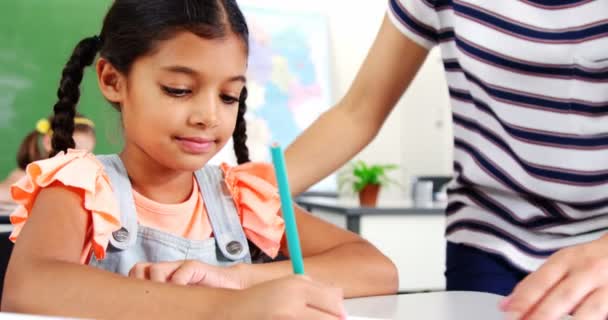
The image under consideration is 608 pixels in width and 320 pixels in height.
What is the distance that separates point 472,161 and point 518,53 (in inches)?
7.1

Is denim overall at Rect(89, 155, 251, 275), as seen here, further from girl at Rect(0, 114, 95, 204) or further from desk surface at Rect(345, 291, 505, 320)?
girl at Rect(0, 114, 95, 204)

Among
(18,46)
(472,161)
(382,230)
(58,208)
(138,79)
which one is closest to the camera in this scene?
(58,208)

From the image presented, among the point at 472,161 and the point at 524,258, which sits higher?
the point at 472,161

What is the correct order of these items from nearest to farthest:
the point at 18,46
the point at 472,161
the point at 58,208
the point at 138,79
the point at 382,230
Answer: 1. the point at 58,208
2. the point at 138,79
3. the point at 472,161
4. the point at 382,230
5. the point at 18,46

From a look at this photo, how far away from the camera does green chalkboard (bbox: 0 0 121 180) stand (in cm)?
396

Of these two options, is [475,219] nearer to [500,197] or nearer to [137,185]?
[500,197]

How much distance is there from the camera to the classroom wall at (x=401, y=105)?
5.32 metres

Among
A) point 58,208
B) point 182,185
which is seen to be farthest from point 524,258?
point 58,208

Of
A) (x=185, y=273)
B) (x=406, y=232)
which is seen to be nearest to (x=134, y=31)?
(x=185, y=273)

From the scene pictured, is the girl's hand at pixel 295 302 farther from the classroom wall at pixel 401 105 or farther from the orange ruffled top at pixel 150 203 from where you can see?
the classroom wall at pixel 401 105

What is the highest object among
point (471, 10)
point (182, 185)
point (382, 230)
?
point (471, 10)

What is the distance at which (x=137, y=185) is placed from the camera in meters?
1.02

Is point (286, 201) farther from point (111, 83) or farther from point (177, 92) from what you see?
point (111, 83)

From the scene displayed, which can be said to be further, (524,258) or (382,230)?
(382,230)
